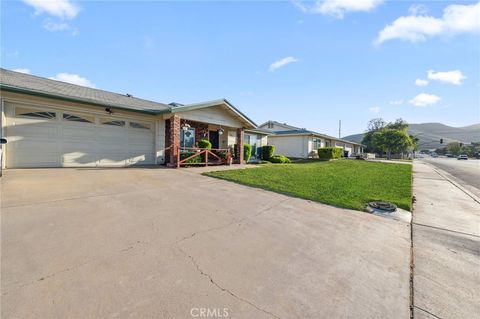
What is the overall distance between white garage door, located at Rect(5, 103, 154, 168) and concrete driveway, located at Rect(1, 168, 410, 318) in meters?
4.83

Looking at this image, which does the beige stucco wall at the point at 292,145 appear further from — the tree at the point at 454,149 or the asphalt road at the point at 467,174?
the tree at the point at 454,149

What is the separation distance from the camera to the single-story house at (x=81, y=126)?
310 inches

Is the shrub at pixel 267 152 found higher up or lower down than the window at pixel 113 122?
lower down

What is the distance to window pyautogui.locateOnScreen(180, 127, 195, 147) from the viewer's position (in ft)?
42.1

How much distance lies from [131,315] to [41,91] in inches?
386

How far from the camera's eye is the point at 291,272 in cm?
236

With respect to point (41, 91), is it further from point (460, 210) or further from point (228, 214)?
point (460, 210)

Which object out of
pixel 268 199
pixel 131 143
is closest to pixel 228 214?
pixel 268 199

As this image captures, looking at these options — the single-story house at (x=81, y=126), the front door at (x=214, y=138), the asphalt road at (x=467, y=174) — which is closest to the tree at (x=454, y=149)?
the asphalt road at (x=467, y=174)

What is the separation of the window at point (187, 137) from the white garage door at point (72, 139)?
5.96ft

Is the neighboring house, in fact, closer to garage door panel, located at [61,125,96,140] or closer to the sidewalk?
garage door panel, located at [61,125,96,140]

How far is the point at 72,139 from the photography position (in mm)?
9133

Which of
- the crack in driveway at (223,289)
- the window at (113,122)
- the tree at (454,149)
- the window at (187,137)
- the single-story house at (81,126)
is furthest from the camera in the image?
the tree at (454,149)

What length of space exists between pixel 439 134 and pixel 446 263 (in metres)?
190
